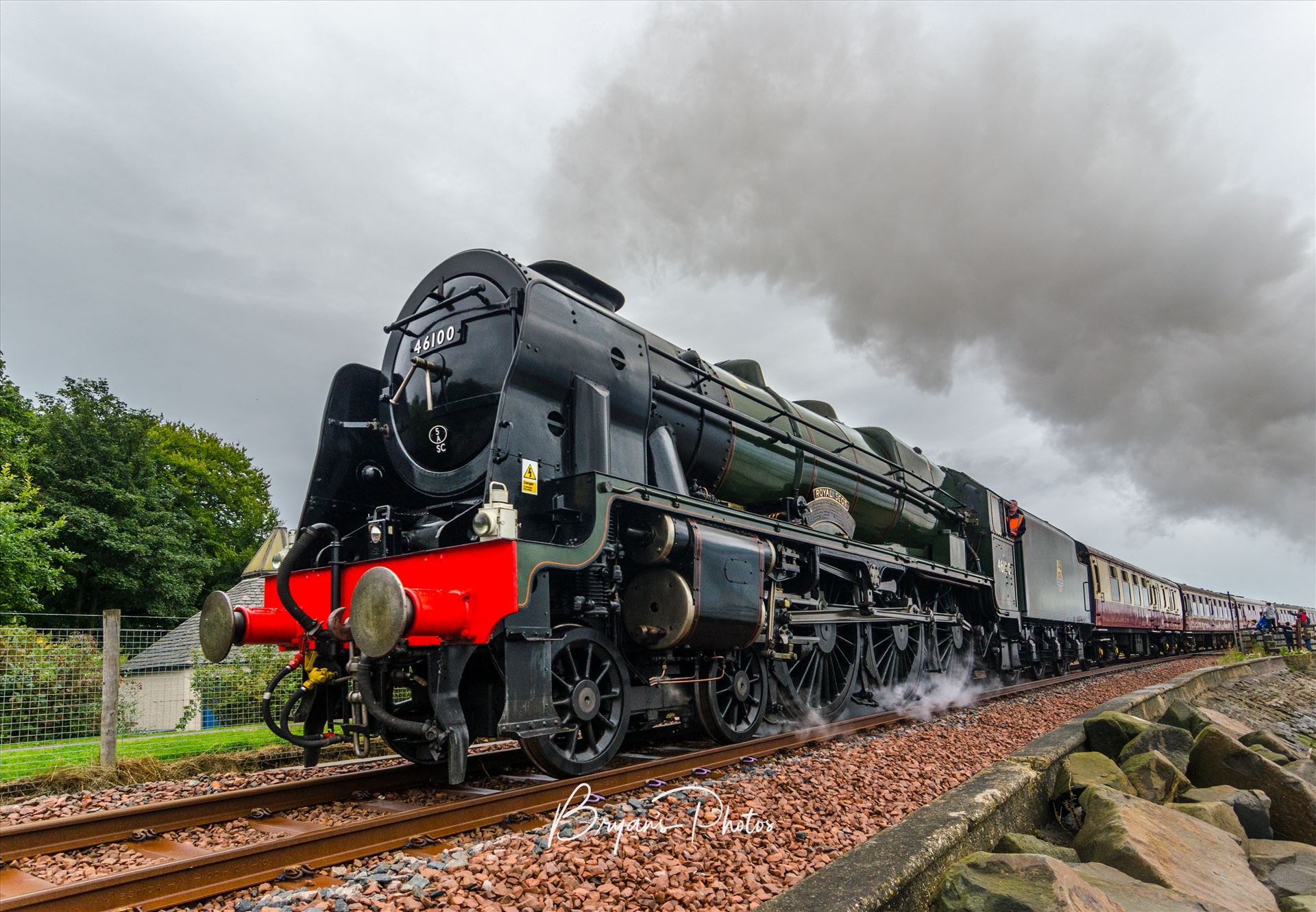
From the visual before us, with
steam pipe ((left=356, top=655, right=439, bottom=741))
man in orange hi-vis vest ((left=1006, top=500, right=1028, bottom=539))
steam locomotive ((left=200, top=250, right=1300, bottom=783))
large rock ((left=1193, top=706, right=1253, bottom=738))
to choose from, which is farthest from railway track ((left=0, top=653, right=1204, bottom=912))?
man in orange hi-vis vest ((left=1006, top=500, right=1028, bottom=539))

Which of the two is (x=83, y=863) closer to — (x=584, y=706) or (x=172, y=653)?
(x=584, y=706)

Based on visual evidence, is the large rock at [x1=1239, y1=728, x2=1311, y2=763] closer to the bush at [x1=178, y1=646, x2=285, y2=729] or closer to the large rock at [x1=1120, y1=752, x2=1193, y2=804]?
the large rock at [x1=1120, y1=752, x2=1193, y2=804]

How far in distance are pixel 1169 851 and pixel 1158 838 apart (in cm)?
8

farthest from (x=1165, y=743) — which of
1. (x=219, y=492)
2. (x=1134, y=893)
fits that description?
(x=219, y=492)

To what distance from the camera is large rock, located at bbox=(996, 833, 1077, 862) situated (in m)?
3.46

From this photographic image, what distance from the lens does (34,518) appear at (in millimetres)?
18234

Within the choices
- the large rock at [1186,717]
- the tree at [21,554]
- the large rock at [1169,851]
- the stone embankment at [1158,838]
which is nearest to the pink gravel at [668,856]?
the stone embankment at [1158,838]

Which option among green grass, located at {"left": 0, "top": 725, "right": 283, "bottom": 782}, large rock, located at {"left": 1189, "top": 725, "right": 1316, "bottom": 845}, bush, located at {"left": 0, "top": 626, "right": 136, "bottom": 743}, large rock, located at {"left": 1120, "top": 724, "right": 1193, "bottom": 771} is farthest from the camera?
bush, located at {"left": 0, "top": 626, "right": 136, "bottom": 743}

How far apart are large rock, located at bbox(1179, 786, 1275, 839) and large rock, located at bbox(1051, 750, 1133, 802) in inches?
24.5

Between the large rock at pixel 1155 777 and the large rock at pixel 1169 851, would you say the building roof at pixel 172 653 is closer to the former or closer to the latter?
the large rock at pixel 1169 851

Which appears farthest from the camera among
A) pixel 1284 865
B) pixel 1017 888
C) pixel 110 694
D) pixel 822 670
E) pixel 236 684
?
pixel 236 684

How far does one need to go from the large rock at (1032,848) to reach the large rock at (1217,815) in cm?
126

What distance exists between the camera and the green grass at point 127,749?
6062 millimetres

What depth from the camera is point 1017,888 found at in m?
2.57
